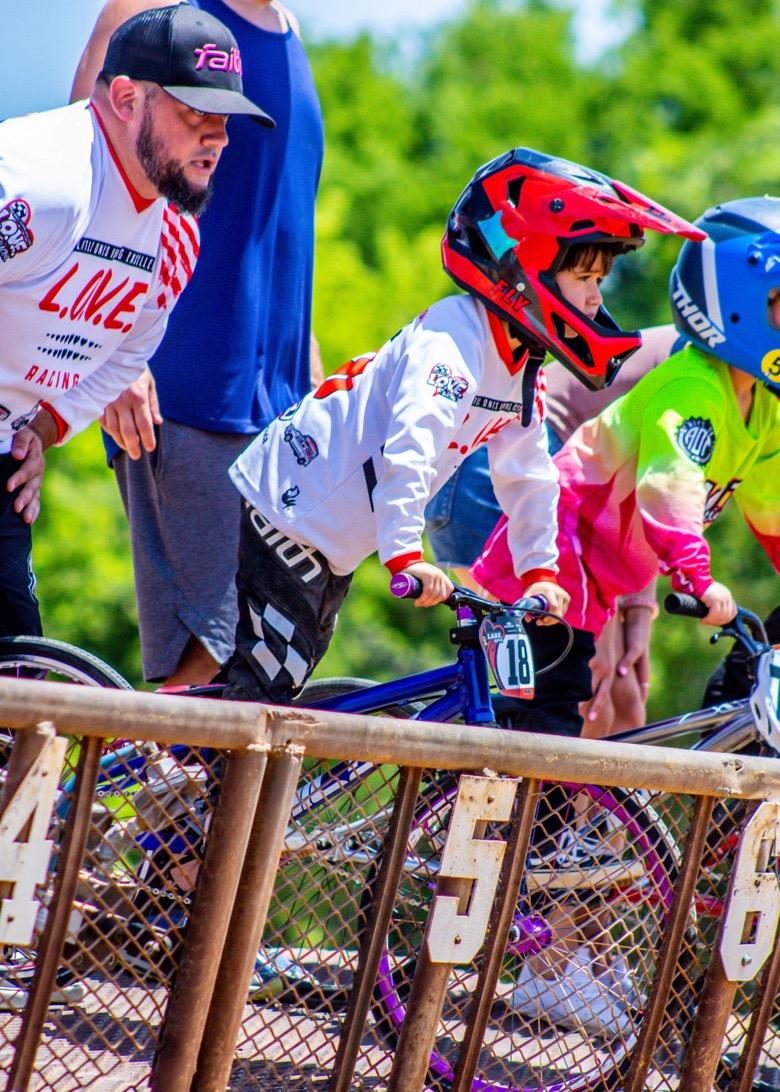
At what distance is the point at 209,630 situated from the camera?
4262 millimetres

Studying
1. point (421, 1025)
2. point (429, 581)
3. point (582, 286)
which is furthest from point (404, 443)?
point (421, 1025)

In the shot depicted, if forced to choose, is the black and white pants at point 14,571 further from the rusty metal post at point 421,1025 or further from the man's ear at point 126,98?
the rusty metal post at point 421,1025

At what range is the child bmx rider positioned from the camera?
368 cm

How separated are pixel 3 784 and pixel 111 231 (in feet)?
5.49

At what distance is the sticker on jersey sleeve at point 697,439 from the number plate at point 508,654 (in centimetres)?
87

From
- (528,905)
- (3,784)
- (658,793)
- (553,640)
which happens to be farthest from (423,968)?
(553,640)

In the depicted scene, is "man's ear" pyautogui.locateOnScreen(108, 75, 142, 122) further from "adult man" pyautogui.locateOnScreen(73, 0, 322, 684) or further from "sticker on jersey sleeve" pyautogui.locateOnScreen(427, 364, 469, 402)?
"sticker on jersey sleeve" pyautogui.locateOnScreen(427, 364, 469, 402)

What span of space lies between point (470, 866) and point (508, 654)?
29.0 inches

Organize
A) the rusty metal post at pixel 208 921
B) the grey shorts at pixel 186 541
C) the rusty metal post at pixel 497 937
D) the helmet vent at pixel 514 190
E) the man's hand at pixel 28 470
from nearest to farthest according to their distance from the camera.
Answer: the rusty metal post at pixel 208 921 < the rusty metal post at pixel 497 937 < the man's hand at pixel 28 470 < the helmet vent at pixel 514 190 < the grey shorts at pixel 186 541

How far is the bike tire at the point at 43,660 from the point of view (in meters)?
3.68

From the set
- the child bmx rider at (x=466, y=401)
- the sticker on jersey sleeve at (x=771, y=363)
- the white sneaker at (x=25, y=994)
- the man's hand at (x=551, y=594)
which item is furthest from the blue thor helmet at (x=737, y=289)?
the white sneaker at (x=25, y=994)

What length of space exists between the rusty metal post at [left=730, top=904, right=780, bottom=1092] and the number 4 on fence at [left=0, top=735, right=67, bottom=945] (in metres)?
1.68

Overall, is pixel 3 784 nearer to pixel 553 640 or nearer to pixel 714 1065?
pixel 714 1065

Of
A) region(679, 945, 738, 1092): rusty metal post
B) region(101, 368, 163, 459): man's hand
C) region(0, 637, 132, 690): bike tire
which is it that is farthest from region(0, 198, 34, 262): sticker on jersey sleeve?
region(679, 945, 738, 1092): rusty metal post
